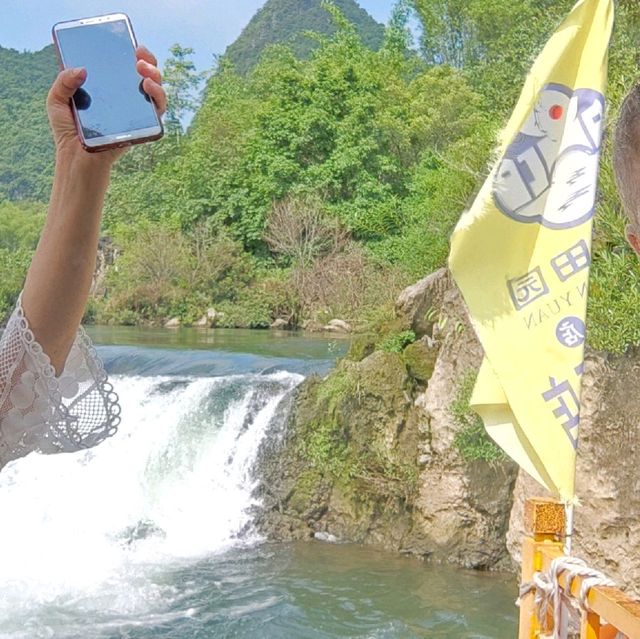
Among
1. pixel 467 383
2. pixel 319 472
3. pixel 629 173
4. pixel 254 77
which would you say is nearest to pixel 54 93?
pixel 629 173

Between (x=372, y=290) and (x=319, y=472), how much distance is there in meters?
2.46

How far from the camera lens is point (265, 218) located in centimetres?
2333

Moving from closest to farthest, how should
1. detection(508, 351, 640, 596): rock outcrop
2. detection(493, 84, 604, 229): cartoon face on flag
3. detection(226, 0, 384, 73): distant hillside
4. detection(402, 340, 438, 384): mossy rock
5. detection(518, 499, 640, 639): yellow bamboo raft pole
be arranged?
detection(518, 499, 640, 639): yellow bamboo raft pole → detection(493, 84, 604, 229): cartoon face on flag → detection(508, 351, 640, 596): rock outcrop → detection(402, 340, 438, 384): mossy rock → detection(226, 0, 384, 73): distant hillside

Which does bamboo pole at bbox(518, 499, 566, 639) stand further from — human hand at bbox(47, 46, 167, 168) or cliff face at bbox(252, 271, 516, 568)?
cliff face at bbox(252, 271, 516, 568)

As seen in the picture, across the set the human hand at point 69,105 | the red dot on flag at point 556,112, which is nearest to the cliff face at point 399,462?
the red dot on flag at point 556,112

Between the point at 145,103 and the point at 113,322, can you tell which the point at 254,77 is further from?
the point at 145,103

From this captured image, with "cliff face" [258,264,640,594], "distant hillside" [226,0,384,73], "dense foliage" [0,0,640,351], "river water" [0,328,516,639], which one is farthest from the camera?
"distant hillside" [226,0,384,73]

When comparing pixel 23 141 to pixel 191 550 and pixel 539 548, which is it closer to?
pixel 191 550

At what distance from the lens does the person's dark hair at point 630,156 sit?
3.62ft

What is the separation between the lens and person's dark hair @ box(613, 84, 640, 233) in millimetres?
1103

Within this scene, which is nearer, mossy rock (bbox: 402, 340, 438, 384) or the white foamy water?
the white foamy water

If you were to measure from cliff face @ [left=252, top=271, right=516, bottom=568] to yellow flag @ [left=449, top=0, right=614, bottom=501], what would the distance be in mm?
3536

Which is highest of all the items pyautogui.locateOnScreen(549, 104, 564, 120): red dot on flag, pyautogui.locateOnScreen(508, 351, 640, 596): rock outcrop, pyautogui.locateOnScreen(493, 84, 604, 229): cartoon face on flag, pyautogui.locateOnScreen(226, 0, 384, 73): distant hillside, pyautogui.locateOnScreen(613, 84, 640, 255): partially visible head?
pyautogui.locateOnScreen(226, 0, 384, 73): distant hillside

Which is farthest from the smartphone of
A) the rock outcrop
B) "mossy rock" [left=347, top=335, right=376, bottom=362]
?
"mossy rock" [left=347, top=335, right=376, bottom=362]
